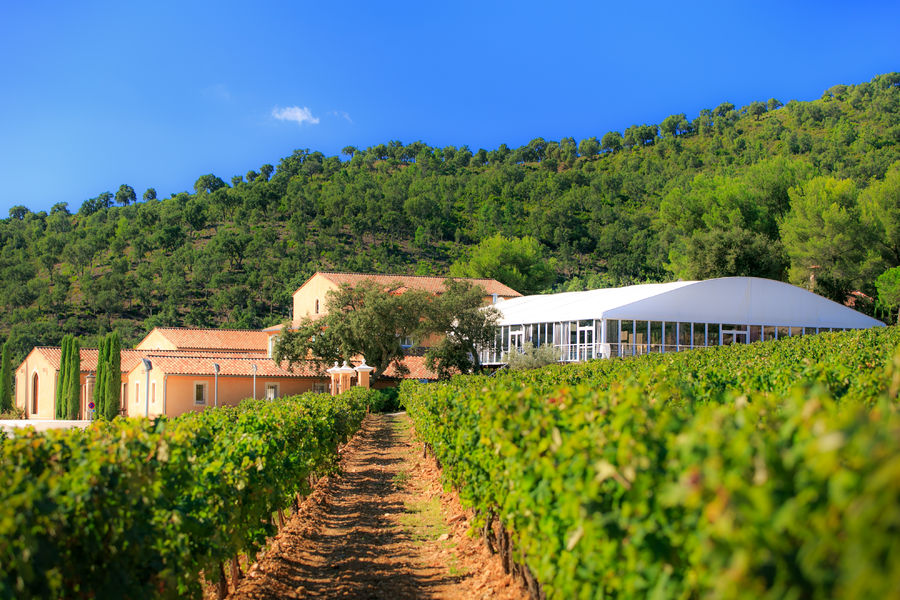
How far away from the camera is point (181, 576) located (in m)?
4.41

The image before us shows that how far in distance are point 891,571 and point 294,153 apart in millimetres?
110610

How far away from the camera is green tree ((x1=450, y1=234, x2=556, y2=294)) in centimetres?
5866

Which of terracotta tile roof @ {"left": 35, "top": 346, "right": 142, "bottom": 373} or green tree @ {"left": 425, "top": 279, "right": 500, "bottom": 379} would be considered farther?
terracotta tile roof @ {"left": 35, "top": 346, "right": 142, "bottom": 373}

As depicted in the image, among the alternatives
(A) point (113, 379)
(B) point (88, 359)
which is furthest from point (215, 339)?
(A) point (113, 379)

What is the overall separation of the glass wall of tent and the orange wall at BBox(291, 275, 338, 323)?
1681 cm

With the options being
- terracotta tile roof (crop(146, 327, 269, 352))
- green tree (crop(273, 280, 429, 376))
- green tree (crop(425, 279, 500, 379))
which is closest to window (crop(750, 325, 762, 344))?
green tree (crop(425, 279, 500, 379))

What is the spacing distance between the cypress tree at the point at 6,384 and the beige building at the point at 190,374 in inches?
39.8

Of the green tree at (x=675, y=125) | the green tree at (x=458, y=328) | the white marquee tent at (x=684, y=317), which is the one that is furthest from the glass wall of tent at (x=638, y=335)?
the green tree at (x=675, y=125)

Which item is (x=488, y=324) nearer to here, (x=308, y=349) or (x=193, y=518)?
(x=308, y=349)

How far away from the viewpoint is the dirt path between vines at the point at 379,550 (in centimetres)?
639

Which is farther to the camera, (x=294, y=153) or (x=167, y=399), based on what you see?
(x=294, y=153)

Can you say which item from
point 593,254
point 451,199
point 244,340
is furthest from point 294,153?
point 244,340

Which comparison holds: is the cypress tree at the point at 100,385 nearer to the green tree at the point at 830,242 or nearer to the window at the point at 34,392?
the window at the point at 34,392

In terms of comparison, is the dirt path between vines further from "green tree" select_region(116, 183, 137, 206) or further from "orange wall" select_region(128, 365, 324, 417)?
"green tree" select_region(116, 183, 137, 206)
